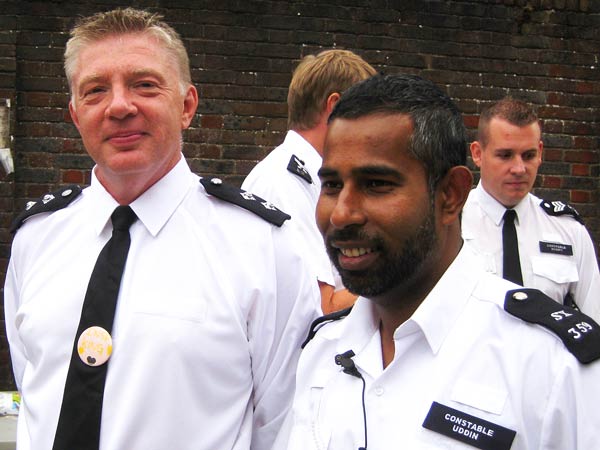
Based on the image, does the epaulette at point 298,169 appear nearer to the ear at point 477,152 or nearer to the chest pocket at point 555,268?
the chest pocket at point 555,268

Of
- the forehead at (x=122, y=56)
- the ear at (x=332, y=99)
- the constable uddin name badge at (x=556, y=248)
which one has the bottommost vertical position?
the constable uddin name badge at (x=556, y=248)

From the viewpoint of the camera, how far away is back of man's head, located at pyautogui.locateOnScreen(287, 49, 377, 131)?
321 centimetres

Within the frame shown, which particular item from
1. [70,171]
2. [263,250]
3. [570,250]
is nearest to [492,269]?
[570,250]

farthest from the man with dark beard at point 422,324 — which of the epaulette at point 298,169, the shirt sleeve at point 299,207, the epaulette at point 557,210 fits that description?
the epaulette at point 557,210

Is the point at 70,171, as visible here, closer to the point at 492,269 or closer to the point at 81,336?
the point at 492,269

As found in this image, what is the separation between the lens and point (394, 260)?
1.58m

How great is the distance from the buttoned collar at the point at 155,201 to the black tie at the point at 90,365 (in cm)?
14

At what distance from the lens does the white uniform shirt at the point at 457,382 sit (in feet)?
4.61

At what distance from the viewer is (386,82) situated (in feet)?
5.54

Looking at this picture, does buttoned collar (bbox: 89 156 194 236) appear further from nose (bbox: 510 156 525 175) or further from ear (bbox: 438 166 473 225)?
nose (bbox: 510 156 525 175)

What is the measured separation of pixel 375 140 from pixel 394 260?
9.7 inches

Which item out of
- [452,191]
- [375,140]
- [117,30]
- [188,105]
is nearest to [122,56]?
[117,30]

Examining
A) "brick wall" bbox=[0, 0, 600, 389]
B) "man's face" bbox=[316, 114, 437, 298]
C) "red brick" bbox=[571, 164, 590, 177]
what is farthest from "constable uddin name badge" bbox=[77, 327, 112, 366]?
"red brick" bbox=[571, 164, 590, 177]

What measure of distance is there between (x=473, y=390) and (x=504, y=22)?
14.7 ft
